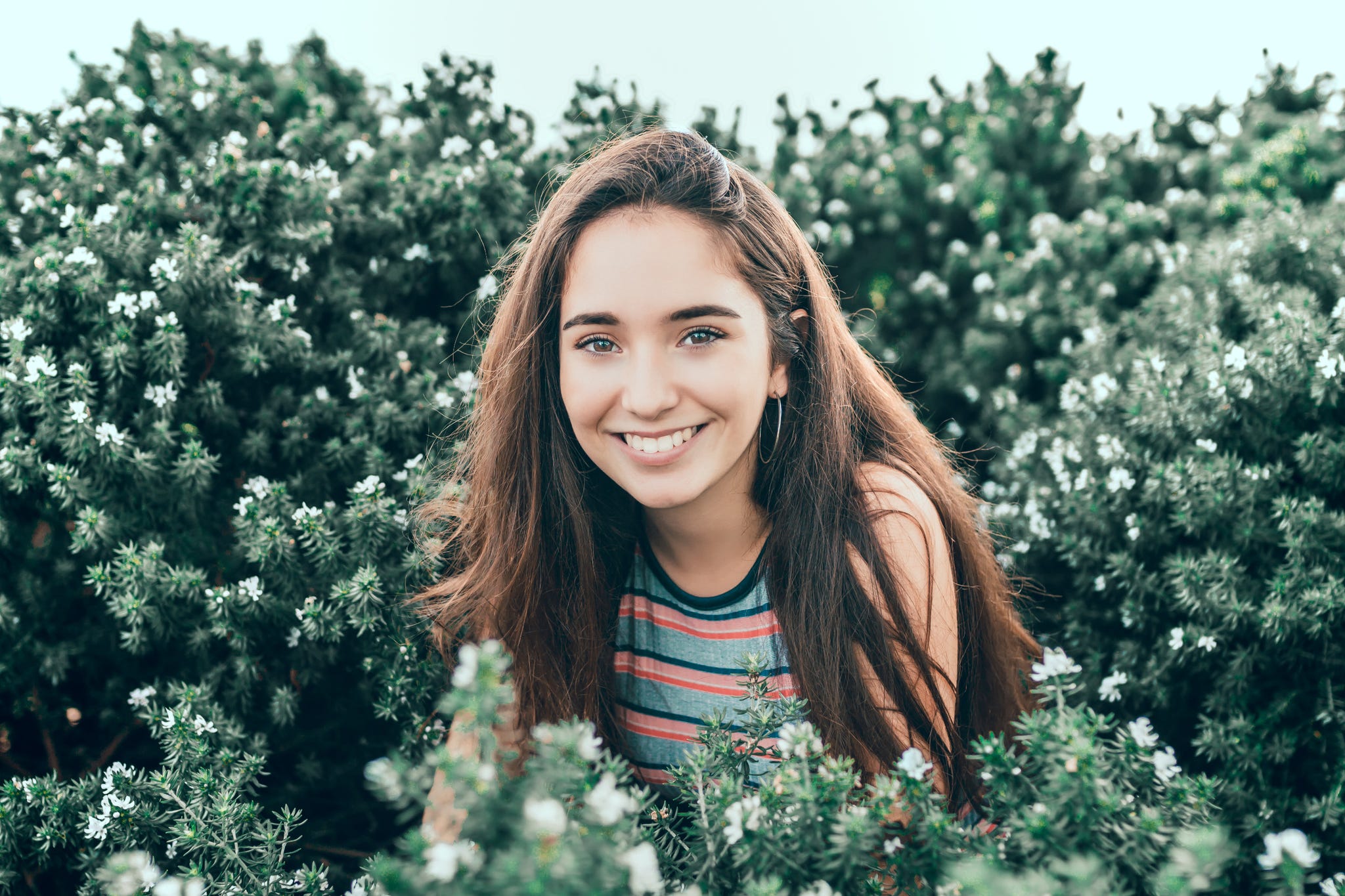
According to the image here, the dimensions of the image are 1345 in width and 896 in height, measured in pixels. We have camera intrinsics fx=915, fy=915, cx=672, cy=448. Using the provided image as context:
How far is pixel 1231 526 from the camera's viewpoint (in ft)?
7.39

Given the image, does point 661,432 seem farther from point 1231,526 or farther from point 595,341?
point 1231,526

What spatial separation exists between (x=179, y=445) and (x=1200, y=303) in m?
2.92

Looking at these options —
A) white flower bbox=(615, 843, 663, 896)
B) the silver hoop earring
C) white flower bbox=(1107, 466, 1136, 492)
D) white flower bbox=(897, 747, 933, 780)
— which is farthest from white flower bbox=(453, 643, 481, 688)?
white flower bbox=(1107, 466, 1136, 492)

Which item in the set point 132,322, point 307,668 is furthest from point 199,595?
point 132,322

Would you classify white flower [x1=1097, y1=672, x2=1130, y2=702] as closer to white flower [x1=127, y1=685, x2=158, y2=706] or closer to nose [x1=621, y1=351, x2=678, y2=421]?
nose [x1=621, y1=351, x2=678, y2=421]

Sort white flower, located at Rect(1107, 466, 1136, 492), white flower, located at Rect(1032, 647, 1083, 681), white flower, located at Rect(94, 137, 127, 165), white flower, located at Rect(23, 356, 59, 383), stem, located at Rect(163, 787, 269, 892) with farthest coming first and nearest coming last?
white flower, located at Rect(94, 137, 127, 165), white flower, located at Rect(1107, 466, 1136, 492), white flower, located at Rect(23, 356, 59, 383), stem, located at Rect(163, 787, 269, 892), white flower, located at Rect(1032, 647, 1083, 681)

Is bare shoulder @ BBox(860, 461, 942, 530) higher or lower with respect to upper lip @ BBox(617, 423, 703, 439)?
lower

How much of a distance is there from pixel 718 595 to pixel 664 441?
477mm

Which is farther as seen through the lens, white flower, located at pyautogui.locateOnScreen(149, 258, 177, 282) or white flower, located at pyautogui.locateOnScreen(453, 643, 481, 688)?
white flower, located at pyautogui.locateOnScreen(149, 258, 177, 282)

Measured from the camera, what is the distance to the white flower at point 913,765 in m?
1.34

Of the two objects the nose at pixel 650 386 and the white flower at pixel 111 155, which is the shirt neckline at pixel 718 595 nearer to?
the nose at pixel 650 386

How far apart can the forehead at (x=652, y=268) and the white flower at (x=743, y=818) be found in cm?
98

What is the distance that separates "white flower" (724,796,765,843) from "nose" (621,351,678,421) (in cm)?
84

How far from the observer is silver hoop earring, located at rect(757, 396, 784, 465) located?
7.27ft
